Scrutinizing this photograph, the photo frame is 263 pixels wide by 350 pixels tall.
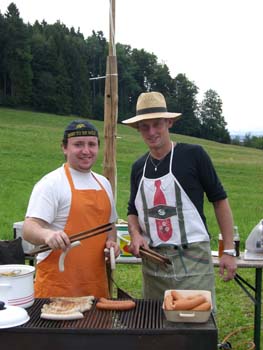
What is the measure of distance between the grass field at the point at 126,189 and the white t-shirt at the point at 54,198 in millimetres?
2369

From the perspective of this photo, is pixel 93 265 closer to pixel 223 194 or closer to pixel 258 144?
pixel 223 194

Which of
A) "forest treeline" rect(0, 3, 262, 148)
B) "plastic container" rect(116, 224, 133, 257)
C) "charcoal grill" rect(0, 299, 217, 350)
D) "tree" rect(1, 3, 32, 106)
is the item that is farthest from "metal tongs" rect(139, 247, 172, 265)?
"tree" rect(1, 3, 32, 106)

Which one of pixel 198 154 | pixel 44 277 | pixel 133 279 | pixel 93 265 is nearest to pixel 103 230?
pixel 93 265

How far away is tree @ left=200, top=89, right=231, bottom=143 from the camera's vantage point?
2452 inches

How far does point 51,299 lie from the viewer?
2480 mm

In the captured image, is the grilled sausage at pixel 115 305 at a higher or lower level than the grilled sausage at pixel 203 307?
lower

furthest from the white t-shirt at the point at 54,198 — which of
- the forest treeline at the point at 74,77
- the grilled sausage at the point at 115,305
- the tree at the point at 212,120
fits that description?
the tree at the point at 212,120

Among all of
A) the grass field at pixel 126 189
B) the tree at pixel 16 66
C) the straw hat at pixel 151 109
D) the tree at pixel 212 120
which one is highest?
the tree at pixel 16 66

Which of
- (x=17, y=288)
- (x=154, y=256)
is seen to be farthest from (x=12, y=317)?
(x=154, y=256)

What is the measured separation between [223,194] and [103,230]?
2.45 ft

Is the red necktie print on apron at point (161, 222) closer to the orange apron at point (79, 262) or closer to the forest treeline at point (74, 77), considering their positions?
the orange apron at point (79, 262)

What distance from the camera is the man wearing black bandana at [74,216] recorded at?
8.69 feet

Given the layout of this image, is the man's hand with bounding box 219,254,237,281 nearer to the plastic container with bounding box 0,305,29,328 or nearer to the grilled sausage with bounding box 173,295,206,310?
the grilled sausage with bounding box 173,295,206,310

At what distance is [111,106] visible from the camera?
12.9 feet
